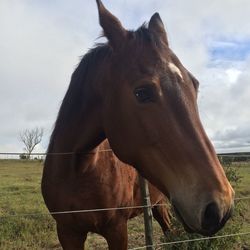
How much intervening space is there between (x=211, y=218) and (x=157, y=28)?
1.51m

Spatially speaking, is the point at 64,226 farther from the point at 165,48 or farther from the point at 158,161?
the point at 165,48

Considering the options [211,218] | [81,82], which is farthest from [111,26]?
[211,218]

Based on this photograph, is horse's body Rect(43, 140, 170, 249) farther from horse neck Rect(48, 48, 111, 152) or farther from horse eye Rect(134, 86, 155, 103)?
horse eye Rect(134, 86, 155, 103)

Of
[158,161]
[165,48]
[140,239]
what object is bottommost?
[140,239]

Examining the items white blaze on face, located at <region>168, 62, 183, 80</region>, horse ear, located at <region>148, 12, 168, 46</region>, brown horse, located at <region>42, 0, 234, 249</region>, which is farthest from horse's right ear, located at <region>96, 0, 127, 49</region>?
white blaze on face, located at <region>168, 62, 183, 80</region>

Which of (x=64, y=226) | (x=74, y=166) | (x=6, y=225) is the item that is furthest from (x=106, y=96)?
(x=6, y=225)

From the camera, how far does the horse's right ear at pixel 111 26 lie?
2820 millimetres

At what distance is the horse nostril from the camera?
2018 mm

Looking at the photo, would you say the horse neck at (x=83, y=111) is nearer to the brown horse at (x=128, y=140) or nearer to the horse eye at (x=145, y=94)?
the brown horse at (x=128, y=140)

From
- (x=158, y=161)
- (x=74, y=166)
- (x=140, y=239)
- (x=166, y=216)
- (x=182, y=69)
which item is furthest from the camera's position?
(x=140, y=239)

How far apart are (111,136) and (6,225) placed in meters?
6.01

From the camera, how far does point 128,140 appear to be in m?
2.66

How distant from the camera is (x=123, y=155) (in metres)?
2.74

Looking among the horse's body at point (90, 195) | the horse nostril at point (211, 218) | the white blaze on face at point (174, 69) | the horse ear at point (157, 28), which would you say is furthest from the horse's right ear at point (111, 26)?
the horse nostril at point (211, 218)
